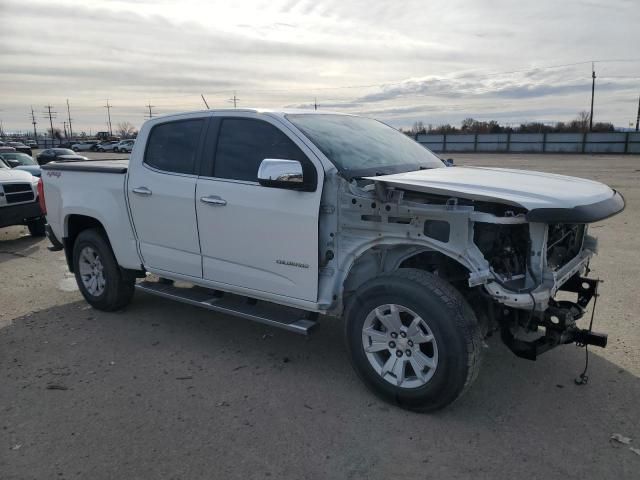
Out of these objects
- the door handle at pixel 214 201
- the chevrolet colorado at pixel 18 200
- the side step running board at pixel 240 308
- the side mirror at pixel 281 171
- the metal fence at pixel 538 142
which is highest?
the side mirror at pixel 281 171

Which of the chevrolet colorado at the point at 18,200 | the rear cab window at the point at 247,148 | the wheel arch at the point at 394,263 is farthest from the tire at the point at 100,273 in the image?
the chevrolet colorado at the point at 18,200

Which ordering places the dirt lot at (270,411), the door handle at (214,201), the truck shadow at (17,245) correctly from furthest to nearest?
the truck shadow at (17,245), the door handle at (214,201), the dirt lot at (270,411)

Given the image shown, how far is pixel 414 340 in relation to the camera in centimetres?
340

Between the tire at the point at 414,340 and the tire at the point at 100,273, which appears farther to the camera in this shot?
the tire at the point at 100,273

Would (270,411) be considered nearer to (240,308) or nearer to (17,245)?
(240,308)

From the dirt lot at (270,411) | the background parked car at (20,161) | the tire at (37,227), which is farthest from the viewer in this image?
the background parked car at (20,161)

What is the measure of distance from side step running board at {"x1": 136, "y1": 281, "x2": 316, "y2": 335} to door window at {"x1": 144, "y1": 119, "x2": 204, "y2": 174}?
1.11m

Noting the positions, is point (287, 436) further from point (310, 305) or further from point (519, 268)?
point (519, 268)

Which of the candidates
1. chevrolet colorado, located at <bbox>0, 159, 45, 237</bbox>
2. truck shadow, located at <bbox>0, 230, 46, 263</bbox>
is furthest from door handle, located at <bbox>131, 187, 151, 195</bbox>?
chevrolet colorado, located at <bbox>0, 159, 45, 237</bbox>

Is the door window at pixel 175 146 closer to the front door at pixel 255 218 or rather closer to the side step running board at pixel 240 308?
the front door at pixel 255 218

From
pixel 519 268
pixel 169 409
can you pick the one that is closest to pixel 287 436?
pixel 169 409

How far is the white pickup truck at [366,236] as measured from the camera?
3252 millimetres

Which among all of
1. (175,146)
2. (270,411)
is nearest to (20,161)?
(175,146)

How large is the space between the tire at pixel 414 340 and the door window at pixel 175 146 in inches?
79.5
